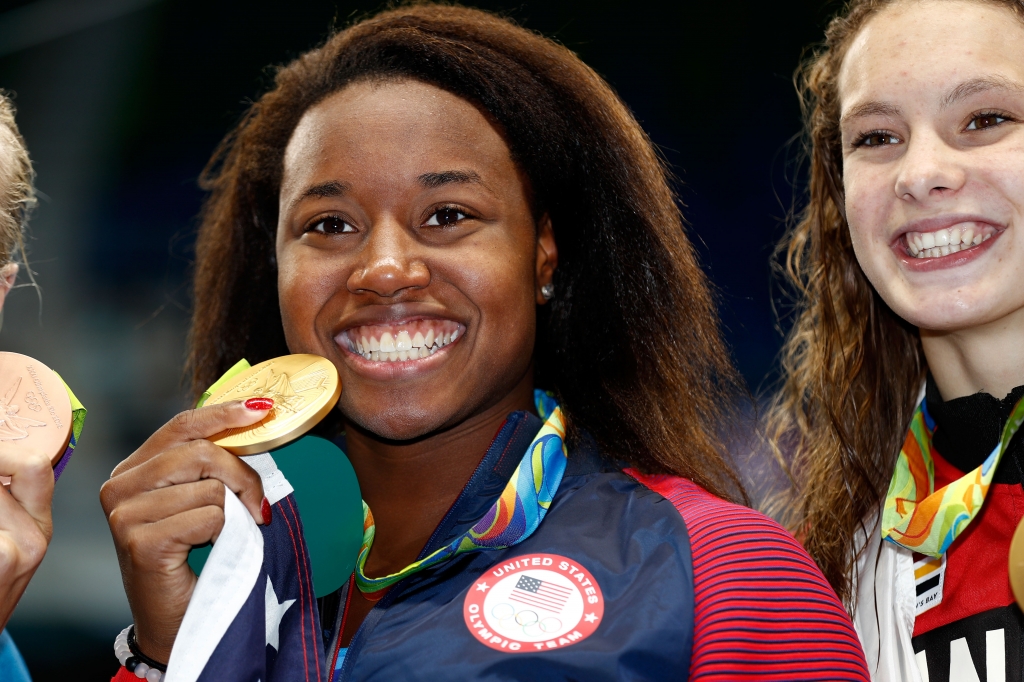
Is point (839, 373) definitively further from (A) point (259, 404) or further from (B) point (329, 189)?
(A) point (259, 404)

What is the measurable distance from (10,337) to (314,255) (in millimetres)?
2570

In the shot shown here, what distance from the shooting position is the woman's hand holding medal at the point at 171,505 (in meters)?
1.54

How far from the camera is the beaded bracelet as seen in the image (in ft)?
5.24

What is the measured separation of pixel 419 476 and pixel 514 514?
307 mm

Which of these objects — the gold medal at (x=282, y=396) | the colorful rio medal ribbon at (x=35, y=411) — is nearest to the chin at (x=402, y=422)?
the gold medal at (x=282, y=396)

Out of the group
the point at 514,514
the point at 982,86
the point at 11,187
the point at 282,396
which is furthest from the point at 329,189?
the point at 982,86

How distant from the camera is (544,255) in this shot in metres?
2.01

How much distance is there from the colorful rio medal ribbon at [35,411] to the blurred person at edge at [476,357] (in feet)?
0.34

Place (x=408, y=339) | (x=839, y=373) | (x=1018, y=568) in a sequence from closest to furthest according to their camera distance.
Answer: (x=1018, y=568) → (x=408, y=339) → (x=839, y=373)

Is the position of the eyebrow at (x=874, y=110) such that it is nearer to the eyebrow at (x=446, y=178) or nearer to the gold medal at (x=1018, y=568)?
the eyebrow at (x=446, y=178)

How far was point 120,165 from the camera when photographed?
456 cm

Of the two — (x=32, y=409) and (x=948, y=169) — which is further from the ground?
(x=948, y=169)

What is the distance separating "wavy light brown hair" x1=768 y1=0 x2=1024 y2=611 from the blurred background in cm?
181

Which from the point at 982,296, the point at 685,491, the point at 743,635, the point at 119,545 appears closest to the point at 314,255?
the point at 119,545
